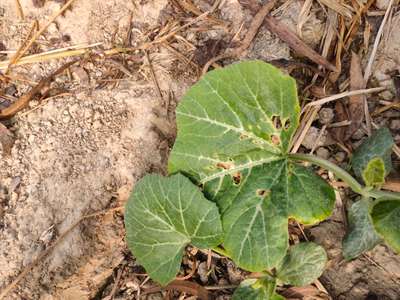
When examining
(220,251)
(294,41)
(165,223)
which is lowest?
(220,251)

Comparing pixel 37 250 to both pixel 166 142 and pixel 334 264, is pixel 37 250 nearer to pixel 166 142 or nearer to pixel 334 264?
pixel 166 142

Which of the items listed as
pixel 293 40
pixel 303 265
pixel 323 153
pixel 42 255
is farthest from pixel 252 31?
pixel 42 255

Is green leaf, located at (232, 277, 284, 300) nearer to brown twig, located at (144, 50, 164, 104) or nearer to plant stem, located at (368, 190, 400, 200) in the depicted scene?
Result: plant stem, located at (368, 190, 400, 200)

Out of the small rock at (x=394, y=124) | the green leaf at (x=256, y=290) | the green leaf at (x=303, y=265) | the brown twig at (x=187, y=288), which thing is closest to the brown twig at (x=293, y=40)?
the small rock at (x=394, y=124)

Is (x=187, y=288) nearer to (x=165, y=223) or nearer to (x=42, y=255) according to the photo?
(x=165, y=223)

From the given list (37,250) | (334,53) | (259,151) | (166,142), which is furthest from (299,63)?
(37,250)
